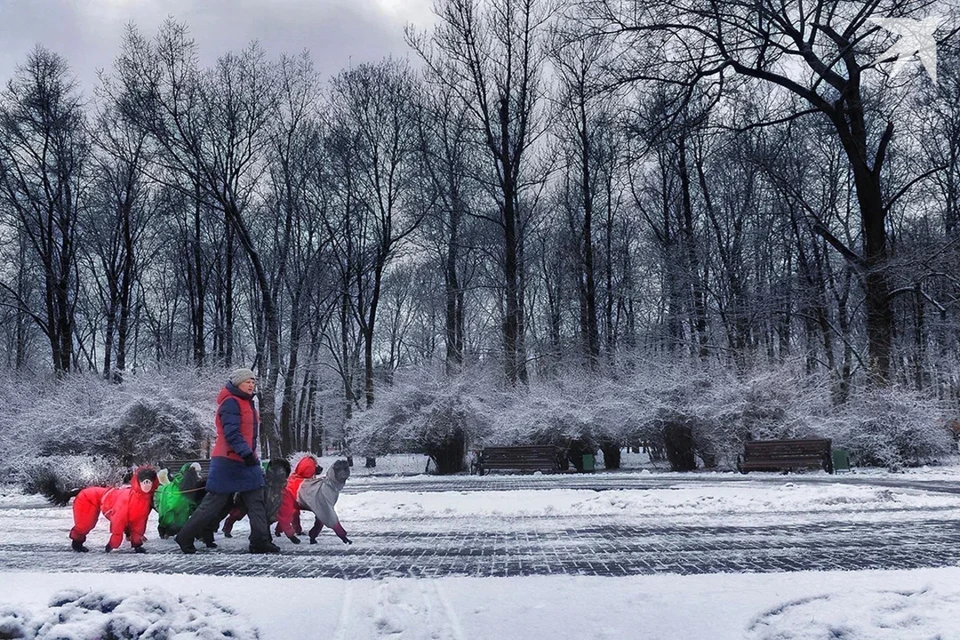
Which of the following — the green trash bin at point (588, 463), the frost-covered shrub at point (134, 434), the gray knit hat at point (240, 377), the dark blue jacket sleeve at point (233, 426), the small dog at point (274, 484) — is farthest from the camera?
the green trash bin at point (588, 463)

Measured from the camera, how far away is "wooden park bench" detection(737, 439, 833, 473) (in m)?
20.1

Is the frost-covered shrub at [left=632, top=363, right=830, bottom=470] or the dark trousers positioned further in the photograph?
the frost-covered shrub at [left=632, top=363, right=830, bottom=470]

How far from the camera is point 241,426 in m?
8.63

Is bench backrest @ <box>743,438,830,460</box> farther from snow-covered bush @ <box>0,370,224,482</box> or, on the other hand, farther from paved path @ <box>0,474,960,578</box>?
snow-covered bush @ <box>0,370,224,482</box>

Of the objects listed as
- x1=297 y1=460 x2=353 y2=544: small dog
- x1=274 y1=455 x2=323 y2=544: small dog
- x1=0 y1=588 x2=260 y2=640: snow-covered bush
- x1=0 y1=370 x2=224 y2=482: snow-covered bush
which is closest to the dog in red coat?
x1=274 y1=455 x2=323 y2=544: small dog

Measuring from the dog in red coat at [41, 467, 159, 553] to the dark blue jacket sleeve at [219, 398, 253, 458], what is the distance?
1.65 meters

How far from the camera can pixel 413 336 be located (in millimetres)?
57125

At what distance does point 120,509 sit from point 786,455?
53.6ft

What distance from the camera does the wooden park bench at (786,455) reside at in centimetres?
2006

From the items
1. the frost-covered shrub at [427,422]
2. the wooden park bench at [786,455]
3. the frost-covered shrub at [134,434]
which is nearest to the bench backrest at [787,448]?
the wooden park bench at [786,455]

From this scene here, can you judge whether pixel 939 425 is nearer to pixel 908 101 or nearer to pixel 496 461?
A: pixel 908 101

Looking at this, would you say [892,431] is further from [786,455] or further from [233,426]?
[233,426]

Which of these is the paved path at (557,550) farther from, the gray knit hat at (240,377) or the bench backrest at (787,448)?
the bench backrest at (787,448)

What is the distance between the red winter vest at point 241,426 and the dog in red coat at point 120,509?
1.36 m
